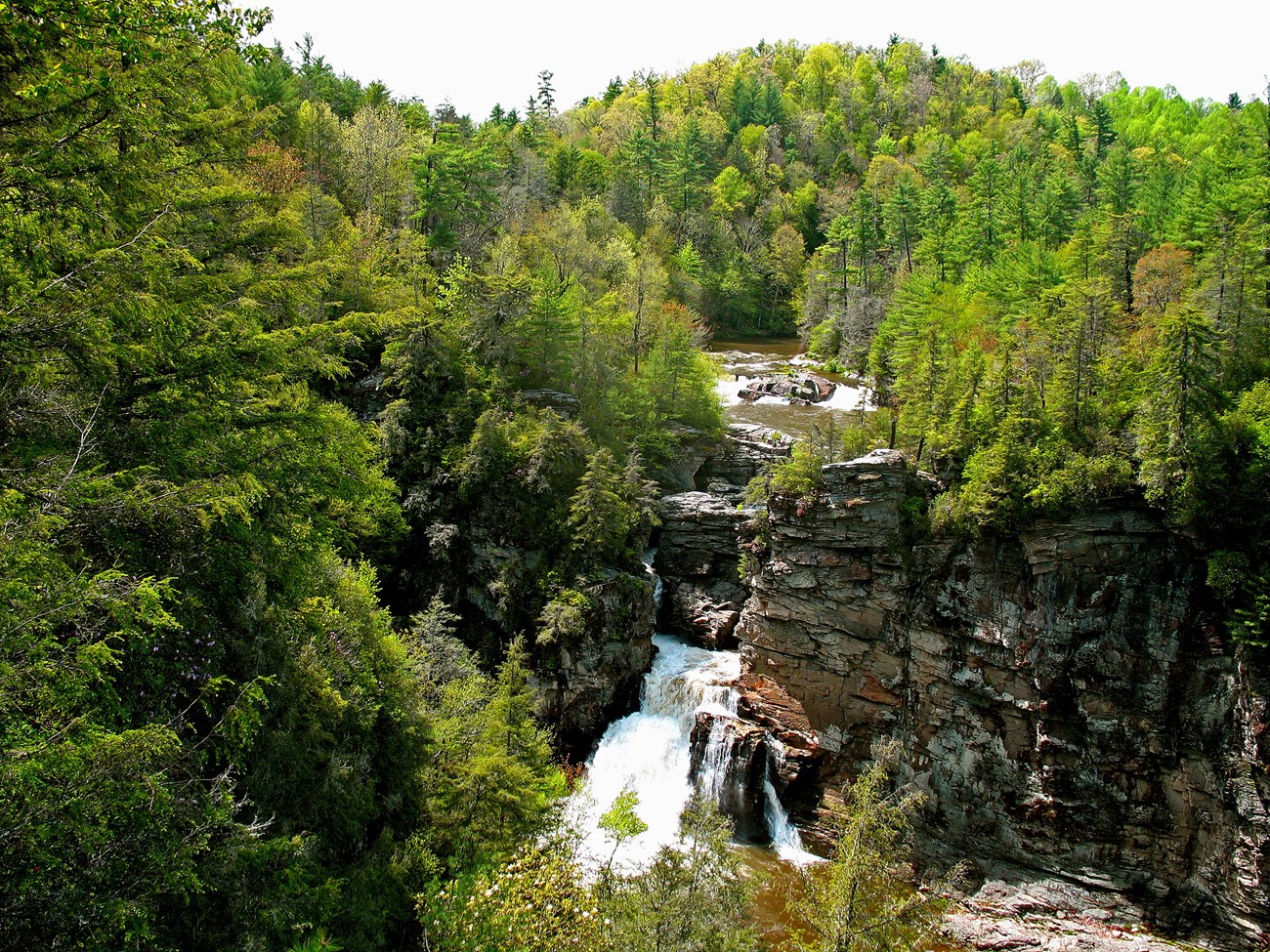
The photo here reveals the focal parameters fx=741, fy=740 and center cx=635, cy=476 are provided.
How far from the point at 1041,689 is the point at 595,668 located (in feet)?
A: 46.3

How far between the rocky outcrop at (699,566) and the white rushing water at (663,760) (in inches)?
82.2

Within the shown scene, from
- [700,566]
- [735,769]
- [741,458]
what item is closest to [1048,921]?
[735,769]

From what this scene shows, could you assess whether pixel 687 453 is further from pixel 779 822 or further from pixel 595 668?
pixel 779 822

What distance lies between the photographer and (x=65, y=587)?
6379mm

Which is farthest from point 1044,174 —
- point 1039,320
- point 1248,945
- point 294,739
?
point 294,739

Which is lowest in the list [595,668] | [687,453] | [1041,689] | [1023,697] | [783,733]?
[783,733]

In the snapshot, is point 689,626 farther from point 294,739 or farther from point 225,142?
point 225,142

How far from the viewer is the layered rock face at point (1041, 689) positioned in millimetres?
19750

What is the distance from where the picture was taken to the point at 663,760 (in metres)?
25.2

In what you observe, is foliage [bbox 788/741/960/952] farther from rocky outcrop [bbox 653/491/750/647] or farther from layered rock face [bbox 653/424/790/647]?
rocky outcrop [bbox 653/491/750/647]

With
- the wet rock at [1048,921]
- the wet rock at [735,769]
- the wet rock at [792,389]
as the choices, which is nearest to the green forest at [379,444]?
the wet rock at [735,769]

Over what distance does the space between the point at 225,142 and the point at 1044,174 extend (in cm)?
5811

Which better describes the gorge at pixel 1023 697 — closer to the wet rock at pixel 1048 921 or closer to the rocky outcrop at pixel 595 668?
the wet rock at pixel 1048 921

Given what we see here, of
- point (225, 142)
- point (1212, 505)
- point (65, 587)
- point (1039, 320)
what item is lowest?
point (1212, 505)
